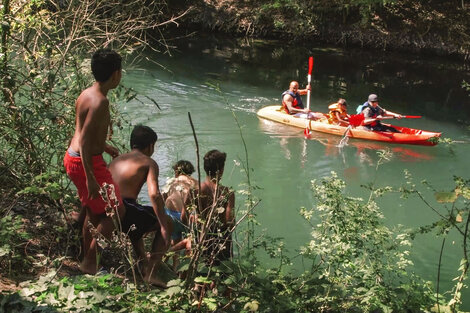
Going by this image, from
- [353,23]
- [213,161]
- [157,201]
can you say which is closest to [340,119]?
[213,161]

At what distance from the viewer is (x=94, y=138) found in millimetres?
3326

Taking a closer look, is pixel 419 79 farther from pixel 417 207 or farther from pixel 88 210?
pixel 88 210

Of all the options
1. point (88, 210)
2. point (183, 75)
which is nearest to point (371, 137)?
point (183, 75)

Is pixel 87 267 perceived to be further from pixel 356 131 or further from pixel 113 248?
pixel 356 131

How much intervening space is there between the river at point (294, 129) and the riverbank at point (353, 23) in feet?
1.40

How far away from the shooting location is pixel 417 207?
782 centimetres

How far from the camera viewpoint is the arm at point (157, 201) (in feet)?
11.3

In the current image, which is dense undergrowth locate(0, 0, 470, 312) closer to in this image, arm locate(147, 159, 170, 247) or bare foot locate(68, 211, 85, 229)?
bare foot locate(68, 211, 85, 229)

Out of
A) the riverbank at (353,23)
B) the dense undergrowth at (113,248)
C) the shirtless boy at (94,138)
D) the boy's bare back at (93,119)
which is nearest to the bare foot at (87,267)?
the dense undergrowth at (113,248)

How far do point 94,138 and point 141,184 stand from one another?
0.50 meters

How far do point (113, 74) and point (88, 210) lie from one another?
33.9 inches

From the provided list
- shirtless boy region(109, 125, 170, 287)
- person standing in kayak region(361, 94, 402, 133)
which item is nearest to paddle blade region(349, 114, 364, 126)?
person standing in kayak region(361, 94, 402, 133)

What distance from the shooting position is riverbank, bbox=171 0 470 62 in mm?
17828

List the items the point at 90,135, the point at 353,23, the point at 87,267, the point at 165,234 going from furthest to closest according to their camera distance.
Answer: the point at 353,23 < the point at 87,267 < the point at 165,234 < the point at 90,135
